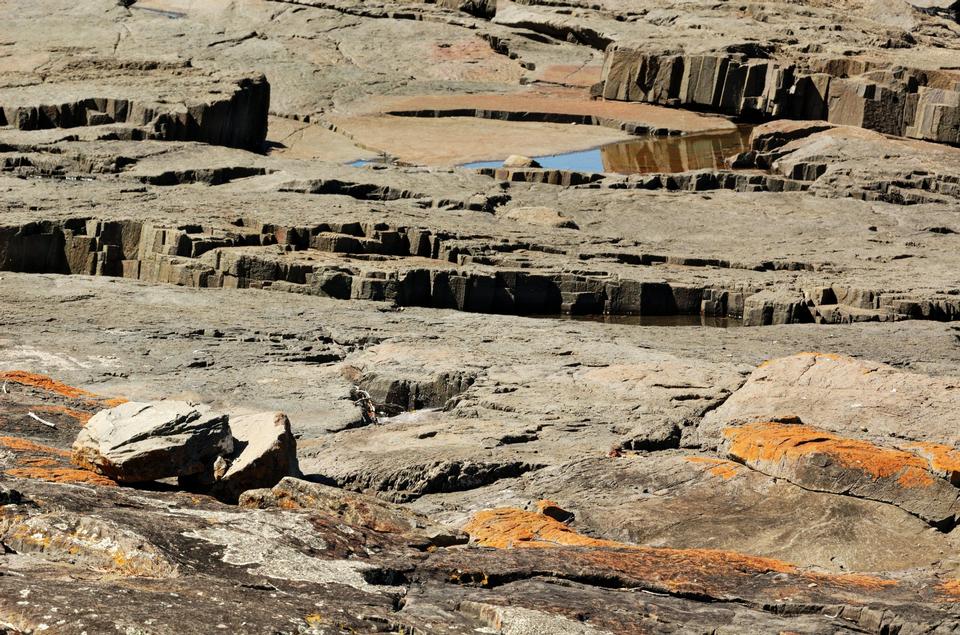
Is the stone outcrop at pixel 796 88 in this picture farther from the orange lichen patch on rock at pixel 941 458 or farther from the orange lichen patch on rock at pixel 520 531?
the orange lichen patch on rock at pixel 520 531

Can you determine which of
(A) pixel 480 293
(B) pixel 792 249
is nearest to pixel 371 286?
(A) pixel 480 293

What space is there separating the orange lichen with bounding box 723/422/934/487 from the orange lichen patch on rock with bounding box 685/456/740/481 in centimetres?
7

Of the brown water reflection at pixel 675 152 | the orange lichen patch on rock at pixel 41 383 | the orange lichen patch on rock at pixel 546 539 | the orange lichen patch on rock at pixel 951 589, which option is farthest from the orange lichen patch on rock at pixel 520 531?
the brown water reflection at pixel 675 152

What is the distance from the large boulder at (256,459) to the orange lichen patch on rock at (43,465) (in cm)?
61

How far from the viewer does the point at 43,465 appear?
6004 mm

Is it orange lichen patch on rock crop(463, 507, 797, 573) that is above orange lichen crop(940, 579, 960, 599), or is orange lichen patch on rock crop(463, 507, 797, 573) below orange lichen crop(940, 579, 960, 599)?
below

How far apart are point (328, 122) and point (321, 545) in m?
20.6

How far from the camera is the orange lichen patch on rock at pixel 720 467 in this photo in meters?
7.23

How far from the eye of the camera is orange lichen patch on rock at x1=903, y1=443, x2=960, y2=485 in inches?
262

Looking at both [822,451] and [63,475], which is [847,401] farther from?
[63,475]

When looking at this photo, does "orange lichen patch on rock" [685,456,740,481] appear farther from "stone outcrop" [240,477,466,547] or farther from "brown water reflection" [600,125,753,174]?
"brown water reflection" [600,125,753,174]

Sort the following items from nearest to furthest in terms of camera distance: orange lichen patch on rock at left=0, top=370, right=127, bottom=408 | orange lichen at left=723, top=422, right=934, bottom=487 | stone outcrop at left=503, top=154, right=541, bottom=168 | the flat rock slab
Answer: orange lichen at left=723, top=422, right=934, bottom=487, the flat rock slab, orange lichen patch on rock at left=0, top=370, right=127, bottom=408, stone outcrop at left=503, top=154, right=541, bottom=168

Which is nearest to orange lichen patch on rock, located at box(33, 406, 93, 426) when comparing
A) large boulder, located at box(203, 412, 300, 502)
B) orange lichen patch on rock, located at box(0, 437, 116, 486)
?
orange lichen patch on rock, located at box(0, 437, 116, 486)

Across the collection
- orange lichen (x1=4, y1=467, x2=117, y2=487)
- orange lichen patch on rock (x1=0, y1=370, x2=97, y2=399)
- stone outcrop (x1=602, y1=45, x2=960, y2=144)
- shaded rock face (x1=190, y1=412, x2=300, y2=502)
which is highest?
stone outcrop (x1=602, y1=45, x2=960, y2=144)
